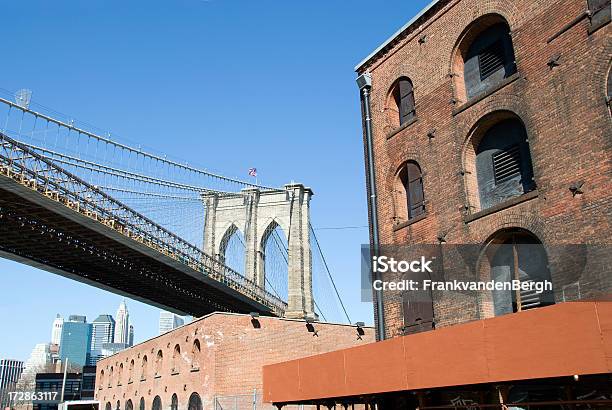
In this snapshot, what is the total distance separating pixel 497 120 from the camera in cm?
1404

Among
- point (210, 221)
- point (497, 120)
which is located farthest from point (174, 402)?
point (210, 221)

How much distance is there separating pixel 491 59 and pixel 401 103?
313 centimetres

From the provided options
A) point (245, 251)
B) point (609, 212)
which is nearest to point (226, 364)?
point (609, 212)

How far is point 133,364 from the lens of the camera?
35875 mm

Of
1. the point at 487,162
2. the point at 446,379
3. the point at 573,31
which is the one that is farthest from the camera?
the point at 487,162

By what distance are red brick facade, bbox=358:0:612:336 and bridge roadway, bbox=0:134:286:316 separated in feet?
60.6

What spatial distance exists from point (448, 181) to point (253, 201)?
54.2m

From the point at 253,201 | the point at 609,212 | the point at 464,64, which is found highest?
the point at 253,201

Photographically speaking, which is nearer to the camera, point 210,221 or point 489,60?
point 489,60

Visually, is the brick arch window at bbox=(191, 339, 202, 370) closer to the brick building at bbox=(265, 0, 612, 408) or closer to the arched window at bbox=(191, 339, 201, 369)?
the arched window at bbox=(191, 339, 201, 369)

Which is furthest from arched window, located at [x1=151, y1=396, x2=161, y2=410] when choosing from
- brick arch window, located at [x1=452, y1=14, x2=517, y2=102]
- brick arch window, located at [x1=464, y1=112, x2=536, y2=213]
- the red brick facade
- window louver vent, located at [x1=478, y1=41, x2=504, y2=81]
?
window louver vent, located at [x1=478, y1=41, x2=504, y2=81]

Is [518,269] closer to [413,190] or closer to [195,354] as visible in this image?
[413,190]

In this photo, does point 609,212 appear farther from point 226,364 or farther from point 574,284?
point 226,364

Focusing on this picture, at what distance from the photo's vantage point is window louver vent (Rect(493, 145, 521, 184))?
13602mm
